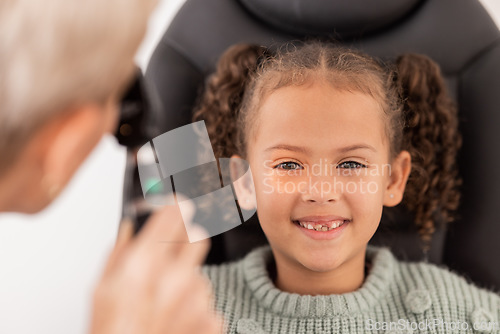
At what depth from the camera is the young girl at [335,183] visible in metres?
0.66

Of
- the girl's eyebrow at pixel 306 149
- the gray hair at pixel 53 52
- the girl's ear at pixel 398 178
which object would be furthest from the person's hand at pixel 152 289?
the girl's ear at pixel 398 178

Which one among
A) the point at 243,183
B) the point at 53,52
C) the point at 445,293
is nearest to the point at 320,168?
the point at 243,183

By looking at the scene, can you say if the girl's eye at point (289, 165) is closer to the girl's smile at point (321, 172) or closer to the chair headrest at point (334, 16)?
the girl's smile at point (321, 172)

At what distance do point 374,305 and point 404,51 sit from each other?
346 millimetres

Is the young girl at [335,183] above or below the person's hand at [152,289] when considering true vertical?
above

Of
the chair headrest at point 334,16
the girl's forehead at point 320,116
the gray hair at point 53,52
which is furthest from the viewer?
the chair headrest at point 334,16

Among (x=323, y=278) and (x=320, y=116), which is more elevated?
(x=320, y=116)

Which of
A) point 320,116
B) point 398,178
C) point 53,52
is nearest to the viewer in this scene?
point 53,52

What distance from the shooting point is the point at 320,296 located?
2.37ft

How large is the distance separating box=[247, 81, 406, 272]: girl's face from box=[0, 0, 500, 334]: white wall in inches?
7.9

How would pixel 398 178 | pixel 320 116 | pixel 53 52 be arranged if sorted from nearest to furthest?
pixel 53 52
pixel 320 116
pixel 398 178

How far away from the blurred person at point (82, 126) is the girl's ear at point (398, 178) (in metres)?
0.36

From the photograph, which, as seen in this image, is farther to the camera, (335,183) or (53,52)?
(335,183)

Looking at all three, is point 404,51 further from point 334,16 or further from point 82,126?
point 82,126
